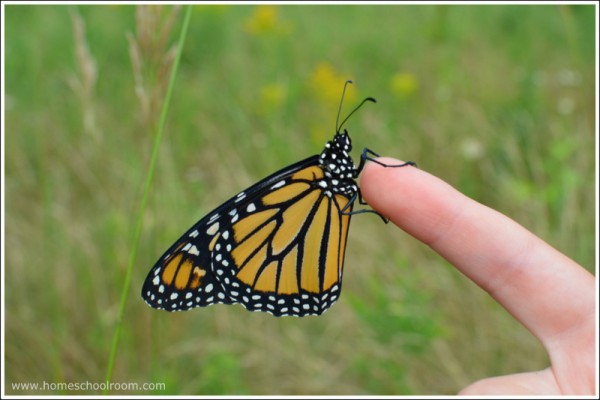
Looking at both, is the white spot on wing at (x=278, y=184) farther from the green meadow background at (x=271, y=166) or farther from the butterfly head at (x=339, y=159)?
the green meadow background at (x=271, y=166)

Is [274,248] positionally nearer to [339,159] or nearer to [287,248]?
[287,248]

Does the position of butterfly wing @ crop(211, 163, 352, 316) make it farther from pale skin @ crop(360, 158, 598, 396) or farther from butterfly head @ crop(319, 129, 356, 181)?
pale skin @ crop(360, 158, 598, 396)

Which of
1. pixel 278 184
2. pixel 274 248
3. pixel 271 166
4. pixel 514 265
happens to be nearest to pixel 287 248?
pixel 274 248

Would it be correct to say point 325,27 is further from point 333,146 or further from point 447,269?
point 333,146

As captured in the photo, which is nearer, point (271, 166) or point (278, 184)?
point (278, 184)

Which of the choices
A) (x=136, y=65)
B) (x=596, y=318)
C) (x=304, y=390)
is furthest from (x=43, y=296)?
(x=596, y=318)
